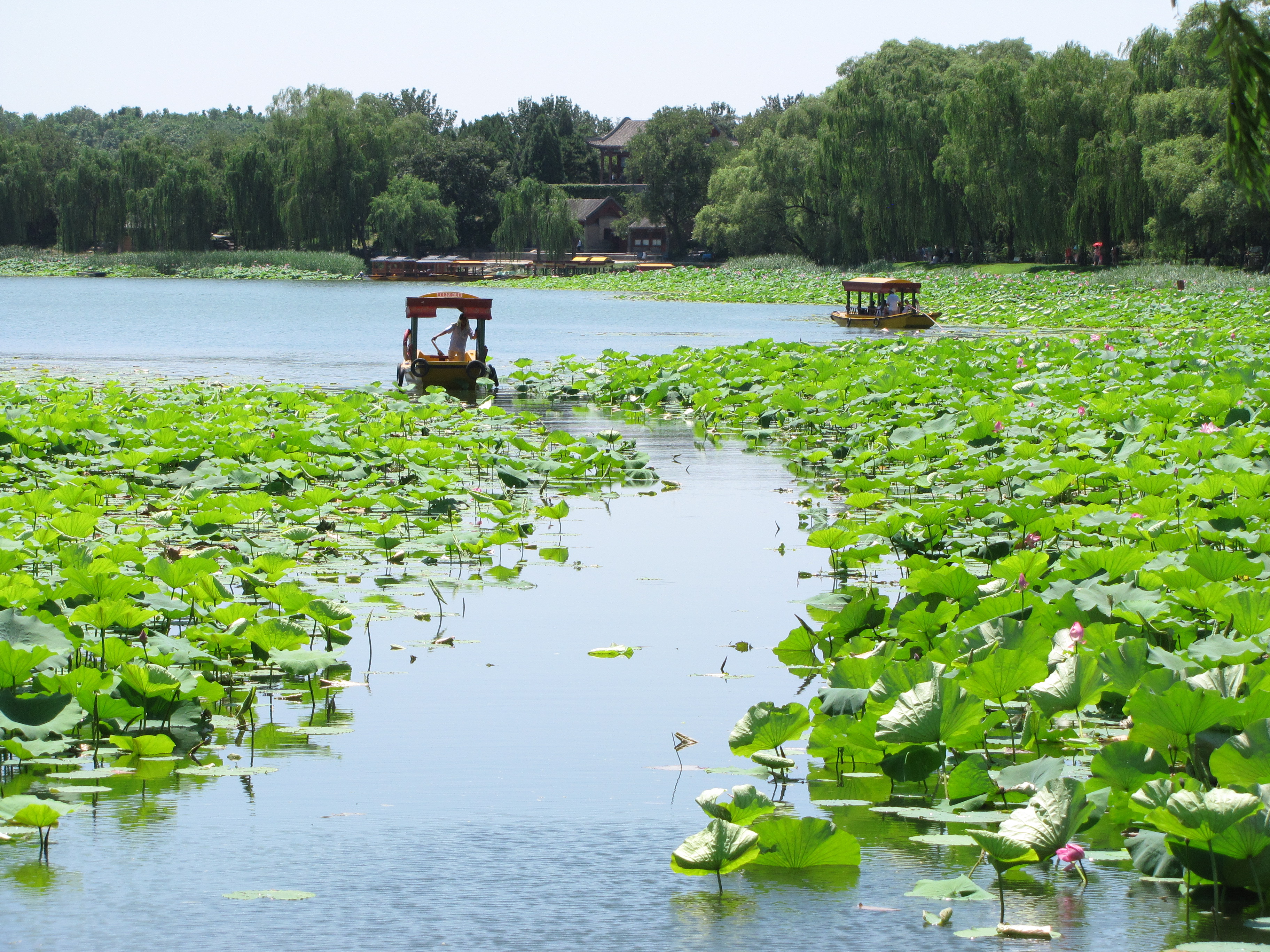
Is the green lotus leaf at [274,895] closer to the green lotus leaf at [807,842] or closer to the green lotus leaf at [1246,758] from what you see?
the green lotus leaf at [807,842]

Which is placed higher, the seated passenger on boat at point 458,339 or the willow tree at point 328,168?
the willow tree at point 328,168

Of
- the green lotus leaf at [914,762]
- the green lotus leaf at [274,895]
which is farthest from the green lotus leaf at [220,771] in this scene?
the green lotus leaf at [914,762]

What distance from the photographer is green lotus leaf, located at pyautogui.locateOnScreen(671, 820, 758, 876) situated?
2916 mm

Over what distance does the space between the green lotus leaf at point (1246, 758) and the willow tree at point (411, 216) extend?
216 ft

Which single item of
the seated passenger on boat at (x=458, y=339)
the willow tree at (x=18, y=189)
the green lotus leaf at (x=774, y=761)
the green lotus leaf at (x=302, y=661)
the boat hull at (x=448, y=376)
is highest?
the willow tree at (x=18, y=189)

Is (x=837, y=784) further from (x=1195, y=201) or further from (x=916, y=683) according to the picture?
(x=1195, y=201)

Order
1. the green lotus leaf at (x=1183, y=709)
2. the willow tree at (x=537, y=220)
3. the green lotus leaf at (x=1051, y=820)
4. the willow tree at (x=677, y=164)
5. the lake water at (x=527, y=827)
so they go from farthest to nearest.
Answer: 1. the willow tree at (x=677, y=164)
2. the willow tree at (x=537, y=220)
3. the green lotus leaf at (x=1183, y=709)
4. the green lotus leaf at (x=1051, y=820)
5. the lake water at (x=527, y=827)

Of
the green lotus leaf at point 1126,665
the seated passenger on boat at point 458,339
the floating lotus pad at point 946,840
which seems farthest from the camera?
the seated passenger on boat at point 458,339

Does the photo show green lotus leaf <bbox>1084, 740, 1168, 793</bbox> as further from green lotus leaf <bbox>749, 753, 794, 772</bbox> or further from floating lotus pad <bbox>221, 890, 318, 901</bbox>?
floating lotus pad <bbox>221, 890, 318, 901</bbox>

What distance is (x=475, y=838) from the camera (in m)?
3.29

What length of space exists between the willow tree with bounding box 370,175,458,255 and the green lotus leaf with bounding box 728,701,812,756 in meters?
65.0

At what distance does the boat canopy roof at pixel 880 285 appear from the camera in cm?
2892

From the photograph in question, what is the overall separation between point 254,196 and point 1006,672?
6563 cm

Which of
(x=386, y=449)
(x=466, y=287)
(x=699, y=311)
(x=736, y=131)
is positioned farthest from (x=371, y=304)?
(x=736, y=131)
